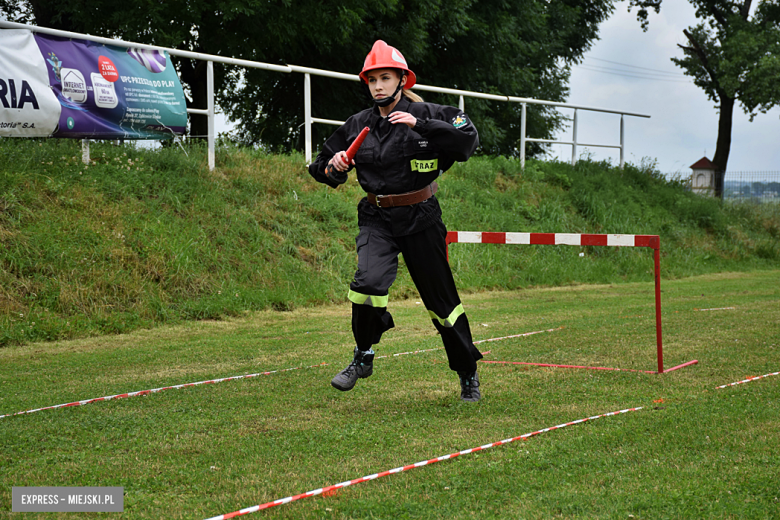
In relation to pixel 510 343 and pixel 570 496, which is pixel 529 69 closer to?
pixel 510 343

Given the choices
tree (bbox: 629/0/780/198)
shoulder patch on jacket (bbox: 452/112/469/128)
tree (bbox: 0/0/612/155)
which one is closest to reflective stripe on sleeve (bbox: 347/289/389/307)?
shoulder patch on jacket (bbox: 452/112/469/128)

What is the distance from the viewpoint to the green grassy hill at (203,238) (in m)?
8.23

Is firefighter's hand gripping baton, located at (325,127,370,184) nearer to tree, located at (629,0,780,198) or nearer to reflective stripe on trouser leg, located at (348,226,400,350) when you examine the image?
reflective stripe on trouser leg, located at (348,226,400,350)

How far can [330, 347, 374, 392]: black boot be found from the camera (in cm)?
475

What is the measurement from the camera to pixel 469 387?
15.8 feet

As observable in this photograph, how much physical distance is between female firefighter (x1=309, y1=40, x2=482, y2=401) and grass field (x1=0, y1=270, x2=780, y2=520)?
45 cm

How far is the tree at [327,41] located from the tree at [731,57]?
29.6ft

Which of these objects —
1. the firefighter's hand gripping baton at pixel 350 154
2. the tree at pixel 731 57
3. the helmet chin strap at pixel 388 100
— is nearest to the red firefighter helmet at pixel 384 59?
the helmet chin strap at pixel 388 100

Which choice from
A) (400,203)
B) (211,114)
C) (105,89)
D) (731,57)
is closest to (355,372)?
(400,203)

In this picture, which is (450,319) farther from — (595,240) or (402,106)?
(595,240)

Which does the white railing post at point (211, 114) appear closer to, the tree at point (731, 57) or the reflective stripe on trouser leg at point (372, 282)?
the reflective stripe on trouser leg at point (372, 282)

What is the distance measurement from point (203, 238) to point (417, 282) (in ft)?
18.9

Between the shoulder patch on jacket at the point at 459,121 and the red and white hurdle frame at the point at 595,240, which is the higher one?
the shoulder patch on jacket at the point at 459,121

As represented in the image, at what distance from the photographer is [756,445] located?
367cm
